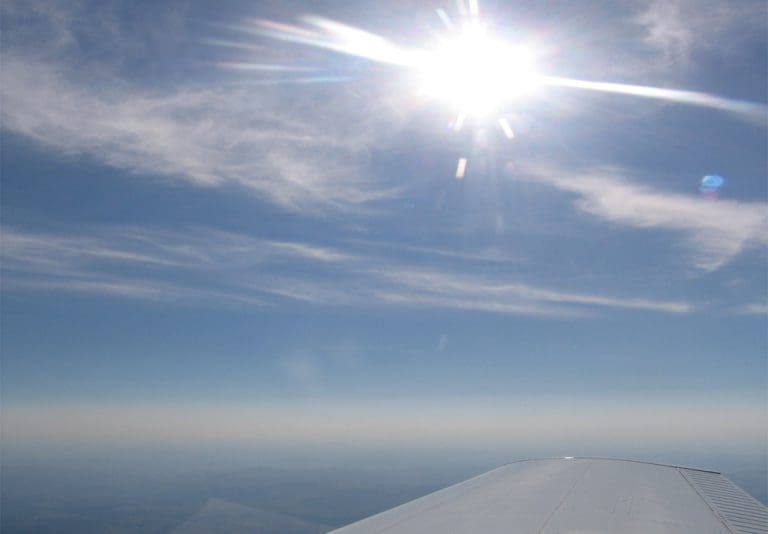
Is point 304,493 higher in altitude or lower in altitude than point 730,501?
lower

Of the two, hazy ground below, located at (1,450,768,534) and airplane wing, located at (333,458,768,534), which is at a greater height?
airplane wing, located at (333,458,768,534)

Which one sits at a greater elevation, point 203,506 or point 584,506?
point 584,506

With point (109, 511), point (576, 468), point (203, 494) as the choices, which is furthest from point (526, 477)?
point (203, 494)

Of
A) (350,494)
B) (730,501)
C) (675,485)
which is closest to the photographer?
(730,501)

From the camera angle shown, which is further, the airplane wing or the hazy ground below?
the hazy ground below

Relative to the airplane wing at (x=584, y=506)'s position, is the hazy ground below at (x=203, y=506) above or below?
below

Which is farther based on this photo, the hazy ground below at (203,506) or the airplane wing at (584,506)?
the hazy ground below at (203,506)

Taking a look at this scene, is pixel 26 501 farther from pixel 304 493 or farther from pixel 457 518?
pixel 457 518

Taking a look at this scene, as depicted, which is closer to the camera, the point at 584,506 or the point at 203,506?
the point at 584,506
